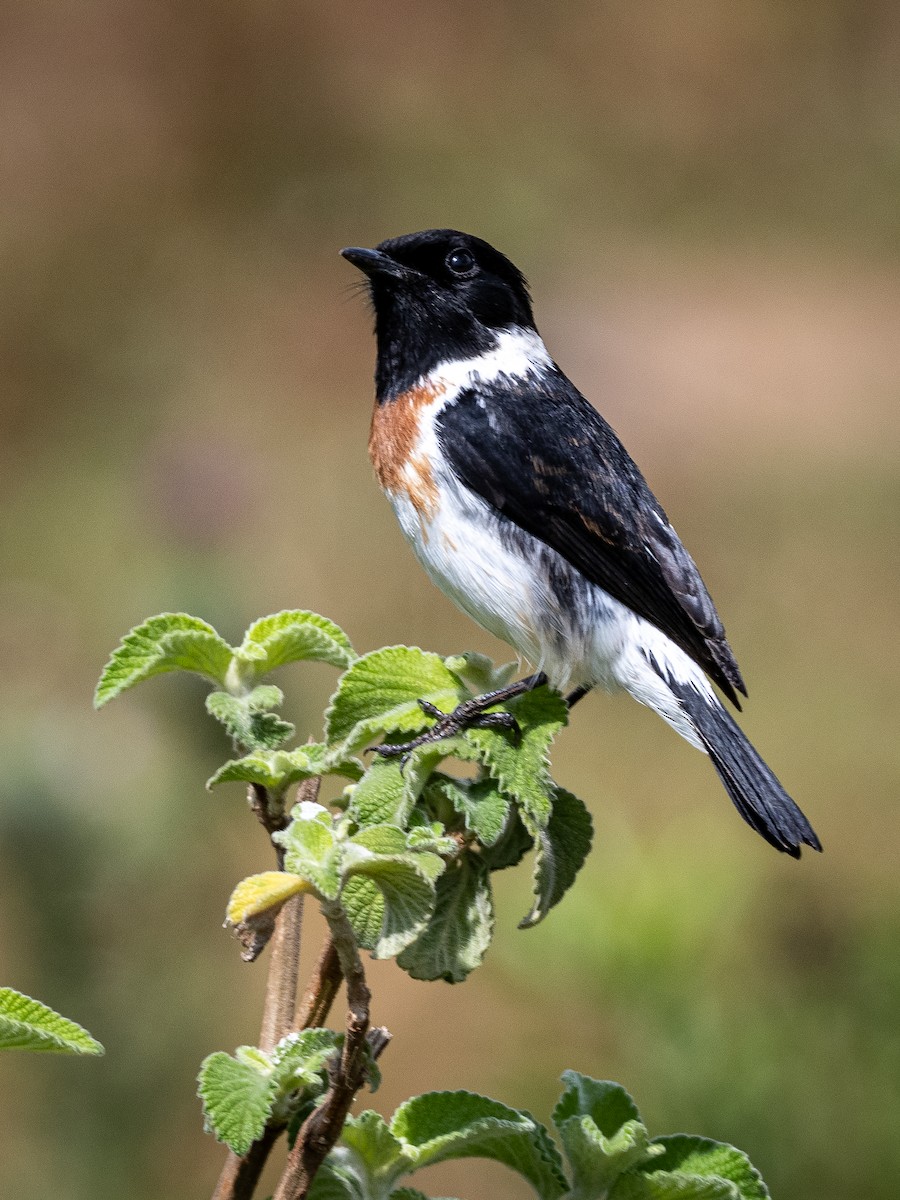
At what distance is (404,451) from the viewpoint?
2201mm

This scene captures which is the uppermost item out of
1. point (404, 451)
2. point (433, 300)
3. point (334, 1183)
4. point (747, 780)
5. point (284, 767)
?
point (433, 300)

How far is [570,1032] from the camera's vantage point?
14.0 ft

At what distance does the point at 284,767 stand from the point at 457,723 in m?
0.18

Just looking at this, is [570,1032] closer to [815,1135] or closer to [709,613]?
[815,1135]

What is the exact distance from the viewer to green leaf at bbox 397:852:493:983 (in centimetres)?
109

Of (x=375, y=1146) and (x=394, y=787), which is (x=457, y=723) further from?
(x=375, y=1146)

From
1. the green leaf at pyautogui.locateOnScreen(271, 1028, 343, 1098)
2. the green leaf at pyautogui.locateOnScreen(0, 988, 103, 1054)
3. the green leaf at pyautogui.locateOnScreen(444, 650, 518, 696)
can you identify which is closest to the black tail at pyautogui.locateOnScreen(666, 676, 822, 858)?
the green leaf at pyautogui.locateOnScreen(444, 650, 518, 696)

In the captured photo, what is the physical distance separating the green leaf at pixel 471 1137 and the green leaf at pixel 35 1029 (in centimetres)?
25

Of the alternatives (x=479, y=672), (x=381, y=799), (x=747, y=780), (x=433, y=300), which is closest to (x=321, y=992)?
(x=381, y=799)

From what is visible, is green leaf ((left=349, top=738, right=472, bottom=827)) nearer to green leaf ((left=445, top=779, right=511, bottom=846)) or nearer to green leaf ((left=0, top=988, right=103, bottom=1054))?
green leaf ((left=445, top=779, right=511, bottom=846))

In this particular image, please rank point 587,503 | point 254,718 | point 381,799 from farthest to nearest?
point 587,503, point 254,718, point 381,799

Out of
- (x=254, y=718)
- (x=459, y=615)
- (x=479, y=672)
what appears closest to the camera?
(x=254, y=718)

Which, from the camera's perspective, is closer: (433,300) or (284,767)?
(284,767)

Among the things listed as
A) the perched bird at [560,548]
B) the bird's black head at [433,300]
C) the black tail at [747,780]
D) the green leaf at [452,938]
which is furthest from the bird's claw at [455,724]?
the bird's black head at [433,300]
